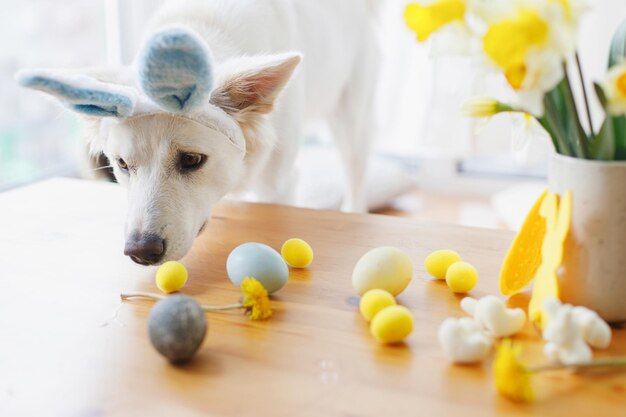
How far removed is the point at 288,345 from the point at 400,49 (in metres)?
2.35

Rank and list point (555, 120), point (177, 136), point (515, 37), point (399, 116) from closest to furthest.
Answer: point (515, 37)
point (555, 120)
point (177, 136)
point (399, 116)

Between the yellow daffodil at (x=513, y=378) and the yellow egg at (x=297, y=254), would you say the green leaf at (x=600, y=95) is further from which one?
the yellow egg at (x=297, y=254)

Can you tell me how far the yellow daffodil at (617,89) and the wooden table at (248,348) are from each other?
26cm

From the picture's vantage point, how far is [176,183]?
104 centimetres

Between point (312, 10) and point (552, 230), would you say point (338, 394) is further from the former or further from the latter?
point (312, 10)

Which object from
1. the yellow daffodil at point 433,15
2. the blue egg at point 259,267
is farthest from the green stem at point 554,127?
the blue egg at point 259,267

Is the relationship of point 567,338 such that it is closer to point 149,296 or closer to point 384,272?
point 384,272

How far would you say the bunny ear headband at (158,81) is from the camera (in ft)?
2.42

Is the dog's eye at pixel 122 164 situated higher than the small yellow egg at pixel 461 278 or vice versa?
the dog's eye at pixel 122 164

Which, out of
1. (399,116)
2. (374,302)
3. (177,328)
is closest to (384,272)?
(374,302)

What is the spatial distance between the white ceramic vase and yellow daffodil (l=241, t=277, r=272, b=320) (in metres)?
0.34

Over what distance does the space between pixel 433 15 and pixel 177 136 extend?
20.3 inches

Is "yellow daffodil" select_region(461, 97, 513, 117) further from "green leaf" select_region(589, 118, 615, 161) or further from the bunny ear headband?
the bunny ear headband

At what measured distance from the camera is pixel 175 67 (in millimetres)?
754
